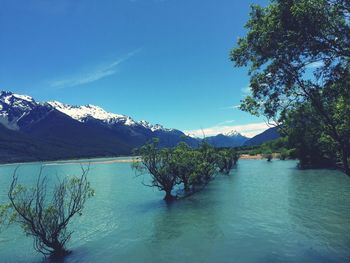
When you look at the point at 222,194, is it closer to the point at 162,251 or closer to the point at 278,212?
the point at 278,212

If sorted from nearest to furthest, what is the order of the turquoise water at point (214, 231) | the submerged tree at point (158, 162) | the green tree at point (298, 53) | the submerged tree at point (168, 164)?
Answer: 1. the green tree at point (298, 53)
2. the turquoise water at point (214, 231)
3. the submerged tree at point (158, 162)
4. the submerged tree at point (168, 164)

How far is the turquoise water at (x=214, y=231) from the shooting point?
27.1m

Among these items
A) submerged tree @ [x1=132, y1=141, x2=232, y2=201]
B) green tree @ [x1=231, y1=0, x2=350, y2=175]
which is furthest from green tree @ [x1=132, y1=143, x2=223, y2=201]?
green tree @ [x1=231, y1=0, x2=350, y2=175]

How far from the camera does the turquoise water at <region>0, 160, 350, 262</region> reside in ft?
88.8

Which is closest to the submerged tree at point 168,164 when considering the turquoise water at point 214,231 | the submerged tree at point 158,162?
the submerged tree at point 158,162

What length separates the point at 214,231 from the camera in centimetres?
3412

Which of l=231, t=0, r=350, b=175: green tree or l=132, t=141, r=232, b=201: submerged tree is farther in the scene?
l=132, t=141, r=232, b=201: submerged tree

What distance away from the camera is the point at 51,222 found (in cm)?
2816

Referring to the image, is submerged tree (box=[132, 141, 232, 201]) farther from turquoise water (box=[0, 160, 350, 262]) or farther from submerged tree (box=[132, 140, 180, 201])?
turquoise water (box=[0, 160, 350, 262])

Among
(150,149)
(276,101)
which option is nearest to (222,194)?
(150,149)

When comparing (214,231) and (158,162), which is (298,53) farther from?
(158,162)

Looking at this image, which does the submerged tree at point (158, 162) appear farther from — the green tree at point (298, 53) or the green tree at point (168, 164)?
the green tree at point (298, 53)

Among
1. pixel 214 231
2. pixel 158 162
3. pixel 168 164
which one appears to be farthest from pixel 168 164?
pixel 214 231

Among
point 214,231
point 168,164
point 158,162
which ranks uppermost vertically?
point 158,162
